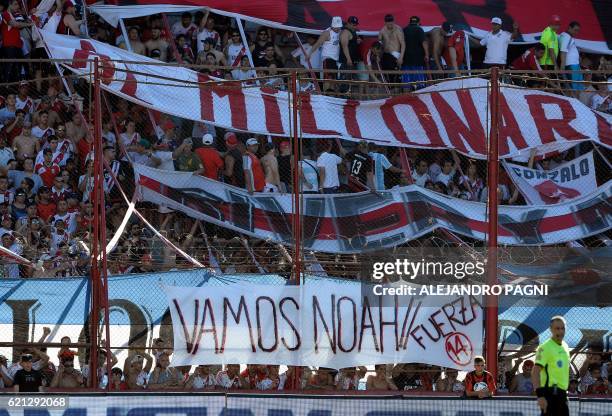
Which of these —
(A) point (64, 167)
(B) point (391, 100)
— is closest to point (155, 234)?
(A) point (64, 167)

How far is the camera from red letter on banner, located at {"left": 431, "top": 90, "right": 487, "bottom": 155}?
17000 millimetres

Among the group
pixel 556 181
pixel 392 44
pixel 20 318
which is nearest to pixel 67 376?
pixel 20 318

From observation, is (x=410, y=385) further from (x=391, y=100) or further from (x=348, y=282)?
(x=391, y=100)

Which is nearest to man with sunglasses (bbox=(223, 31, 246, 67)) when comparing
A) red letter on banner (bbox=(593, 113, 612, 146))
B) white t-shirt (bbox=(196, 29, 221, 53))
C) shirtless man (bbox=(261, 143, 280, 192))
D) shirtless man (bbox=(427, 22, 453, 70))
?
white t-shirt (bbox=(196, 29, 221, 53))

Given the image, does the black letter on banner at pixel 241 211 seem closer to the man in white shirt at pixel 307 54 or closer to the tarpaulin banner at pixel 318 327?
the tarpaulin banner at pixel 318 327

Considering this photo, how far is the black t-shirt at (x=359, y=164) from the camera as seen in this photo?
17.6m

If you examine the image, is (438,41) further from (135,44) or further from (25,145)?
(25,145)

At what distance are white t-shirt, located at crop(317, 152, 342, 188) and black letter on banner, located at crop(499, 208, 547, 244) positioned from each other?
6.82 feet

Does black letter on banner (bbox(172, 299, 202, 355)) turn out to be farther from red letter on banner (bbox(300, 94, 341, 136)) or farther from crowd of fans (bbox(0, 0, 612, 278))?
red letter on banner (bbox(300, 94, 341, 136))

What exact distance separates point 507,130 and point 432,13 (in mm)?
7938

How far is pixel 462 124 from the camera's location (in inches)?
675

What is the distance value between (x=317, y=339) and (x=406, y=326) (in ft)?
3.45

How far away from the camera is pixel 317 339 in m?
16.3

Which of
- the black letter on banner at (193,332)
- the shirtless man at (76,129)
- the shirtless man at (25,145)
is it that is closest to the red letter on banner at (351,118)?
the black letter on banner at (193,332)
